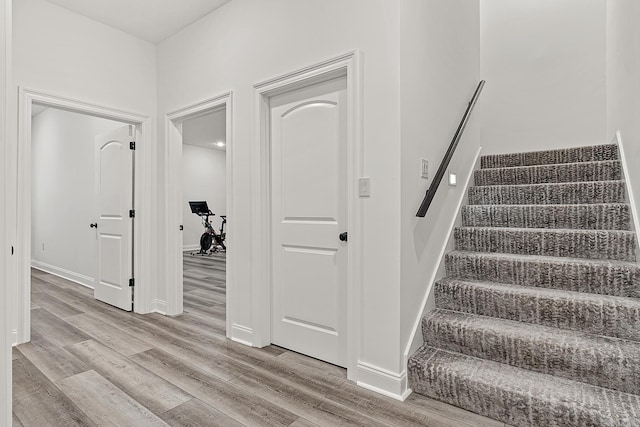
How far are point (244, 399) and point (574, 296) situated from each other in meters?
2.00

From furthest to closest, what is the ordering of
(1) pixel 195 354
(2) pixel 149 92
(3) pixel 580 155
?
(2) pixel 149 92 < (3) pixel 580 155 < (1) pixel 195 354

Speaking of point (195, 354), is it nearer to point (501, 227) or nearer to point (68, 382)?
point (68, 382)

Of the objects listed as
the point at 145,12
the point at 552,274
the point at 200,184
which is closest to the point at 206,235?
the point at 200,184

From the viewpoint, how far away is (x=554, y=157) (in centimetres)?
344

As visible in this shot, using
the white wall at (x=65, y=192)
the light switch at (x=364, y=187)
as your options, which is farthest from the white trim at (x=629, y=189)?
the white wall at (x=65, y=192)

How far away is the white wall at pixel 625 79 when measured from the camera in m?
2.22

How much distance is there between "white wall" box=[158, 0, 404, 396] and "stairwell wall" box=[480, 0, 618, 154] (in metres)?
2.77

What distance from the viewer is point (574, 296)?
1.99 m

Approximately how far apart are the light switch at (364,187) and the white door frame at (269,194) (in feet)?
0.09

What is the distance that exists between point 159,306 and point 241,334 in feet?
4.35

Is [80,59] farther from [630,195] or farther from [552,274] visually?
[630,195]

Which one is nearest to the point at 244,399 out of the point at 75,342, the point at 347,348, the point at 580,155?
the point at 347,348

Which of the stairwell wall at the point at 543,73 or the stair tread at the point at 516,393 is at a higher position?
the stairwell wall at the point at 543,73

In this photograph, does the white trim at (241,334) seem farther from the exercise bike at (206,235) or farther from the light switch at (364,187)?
the exercise bike at (206,235)
